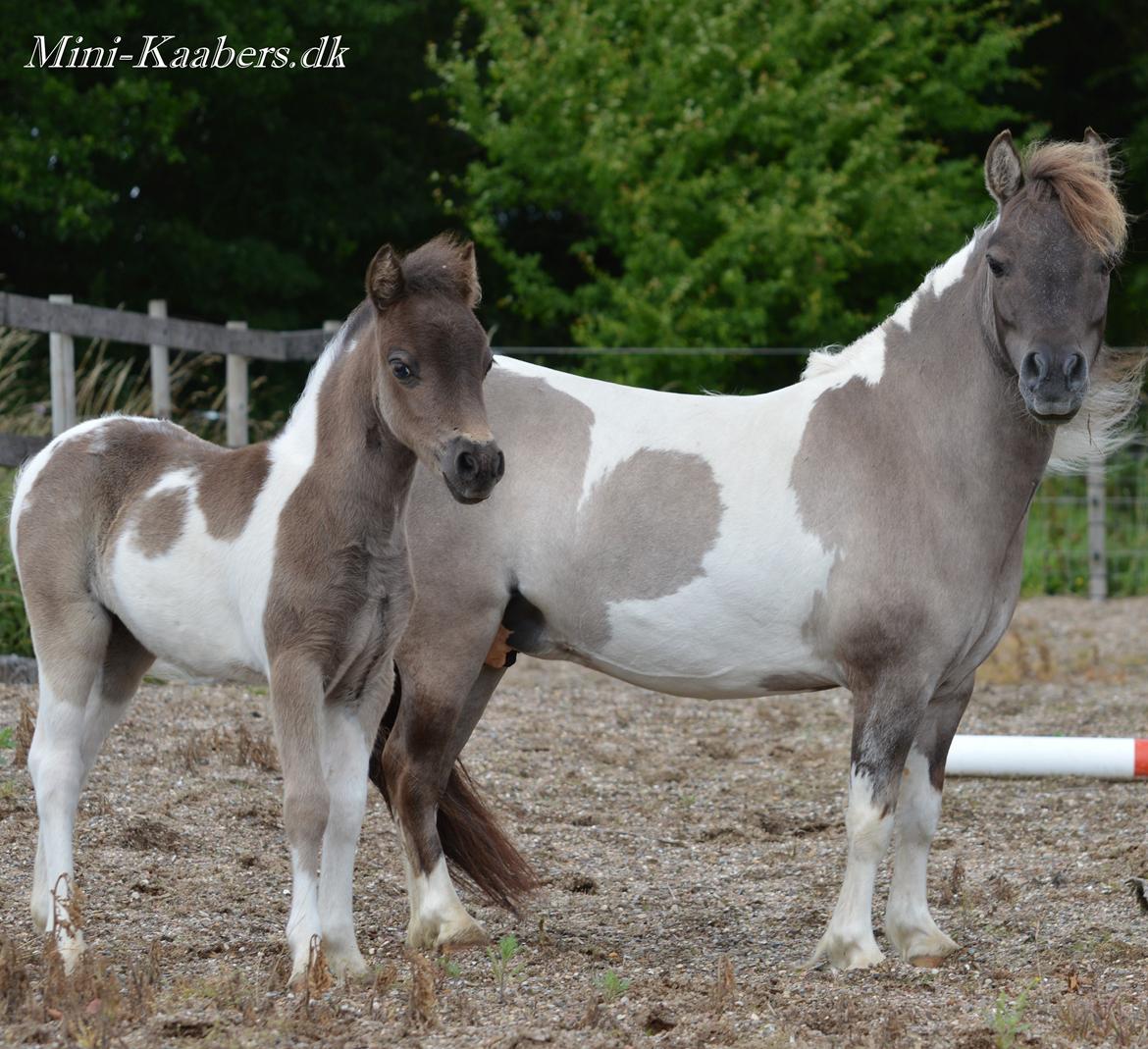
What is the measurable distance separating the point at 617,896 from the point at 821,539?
1.57 meters

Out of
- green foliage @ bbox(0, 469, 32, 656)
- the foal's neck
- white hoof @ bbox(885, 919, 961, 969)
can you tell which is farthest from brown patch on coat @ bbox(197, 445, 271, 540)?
green foliage @ bbox(0, 469, 32, 656)

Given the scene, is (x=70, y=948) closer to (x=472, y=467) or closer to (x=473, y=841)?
(x=473, y=841)

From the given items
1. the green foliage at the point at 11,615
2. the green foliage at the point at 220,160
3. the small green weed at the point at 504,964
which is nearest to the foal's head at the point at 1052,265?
the small green weed at the point at 504,964

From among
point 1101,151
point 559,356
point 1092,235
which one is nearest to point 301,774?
point 1092,235

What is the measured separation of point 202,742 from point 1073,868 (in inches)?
141

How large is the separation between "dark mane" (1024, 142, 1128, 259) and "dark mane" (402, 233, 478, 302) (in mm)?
1642

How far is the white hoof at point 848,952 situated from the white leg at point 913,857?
26 cm


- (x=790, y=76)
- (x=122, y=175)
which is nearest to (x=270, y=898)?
(x=790, y=76)

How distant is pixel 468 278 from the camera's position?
3822 mm

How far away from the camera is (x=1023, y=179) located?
4312mm

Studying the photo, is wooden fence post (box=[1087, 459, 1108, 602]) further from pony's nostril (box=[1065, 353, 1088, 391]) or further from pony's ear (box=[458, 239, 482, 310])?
pony's ear (box=[458, 239, 482, 310])

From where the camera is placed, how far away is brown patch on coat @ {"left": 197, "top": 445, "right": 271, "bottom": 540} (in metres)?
4.00

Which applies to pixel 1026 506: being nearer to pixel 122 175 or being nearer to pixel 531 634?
pixel 531 634

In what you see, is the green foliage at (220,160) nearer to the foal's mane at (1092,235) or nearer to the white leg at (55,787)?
the white leg at (55,787)
